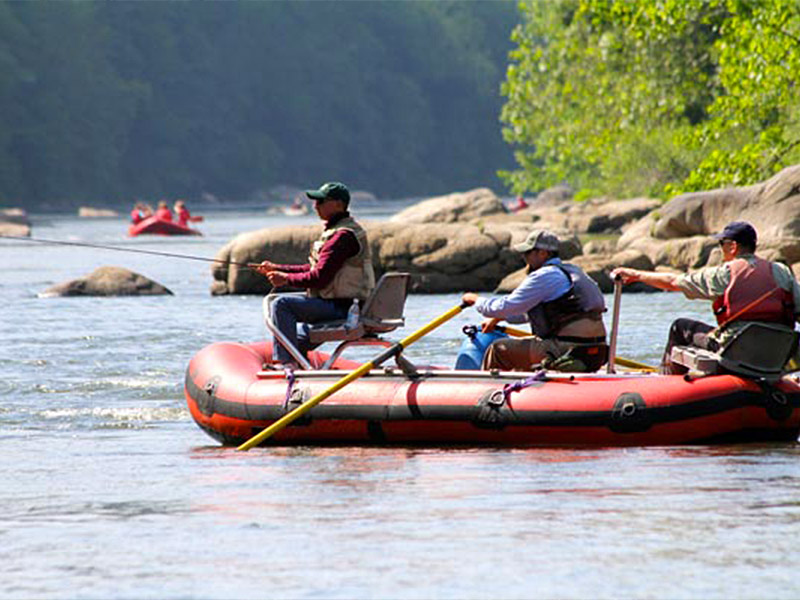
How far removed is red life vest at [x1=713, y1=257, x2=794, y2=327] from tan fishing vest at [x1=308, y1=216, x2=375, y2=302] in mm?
2294

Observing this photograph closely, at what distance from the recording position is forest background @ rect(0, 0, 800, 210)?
90.6 feet

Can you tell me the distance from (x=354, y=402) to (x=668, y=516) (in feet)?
Result: 9.76

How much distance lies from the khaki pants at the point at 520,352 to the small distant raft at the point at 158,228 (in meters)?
35.6

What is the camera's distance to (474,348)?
36.3ft

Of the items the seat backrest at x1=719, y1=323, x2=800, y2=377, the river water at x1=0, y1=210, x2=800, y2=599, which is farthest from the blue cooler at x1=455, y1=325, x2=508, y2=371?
the seat backrest at x1=719, y1=323, x2=800, y2=377

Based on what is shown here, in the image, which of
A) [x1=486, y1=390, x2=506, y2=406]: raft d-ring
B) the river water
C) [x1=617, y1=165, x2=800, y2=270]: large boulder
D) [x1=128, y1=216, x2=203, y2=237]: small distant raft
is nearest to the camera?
the river water

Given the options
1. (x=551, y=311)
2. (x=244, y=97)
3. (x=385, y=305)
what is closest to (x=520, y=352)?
(x=551, y=311)

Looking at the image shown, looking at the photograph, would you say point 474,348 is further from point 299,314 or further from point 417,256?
point 417,256

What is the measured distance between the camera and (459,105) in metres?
114

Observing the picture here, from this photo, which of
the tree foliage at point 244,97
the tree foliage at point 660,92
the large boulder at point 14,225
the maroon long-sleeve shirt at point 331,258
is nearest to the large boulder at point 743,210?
the tree foliage at point 660,92

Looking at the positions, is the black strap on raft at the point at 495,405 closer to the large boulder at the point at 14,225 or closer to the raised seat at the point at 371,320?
the raised seat at the point at 371,320

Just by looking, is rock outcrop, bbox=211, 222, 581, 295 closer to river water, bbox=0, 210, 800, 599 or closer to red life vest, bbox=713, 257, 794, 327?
river water, bbox=0, 210, 800, 599

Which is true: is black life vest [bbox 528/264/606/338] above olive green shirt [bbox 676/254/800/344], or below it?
below

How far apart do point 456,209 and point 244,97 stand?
6273 cm
